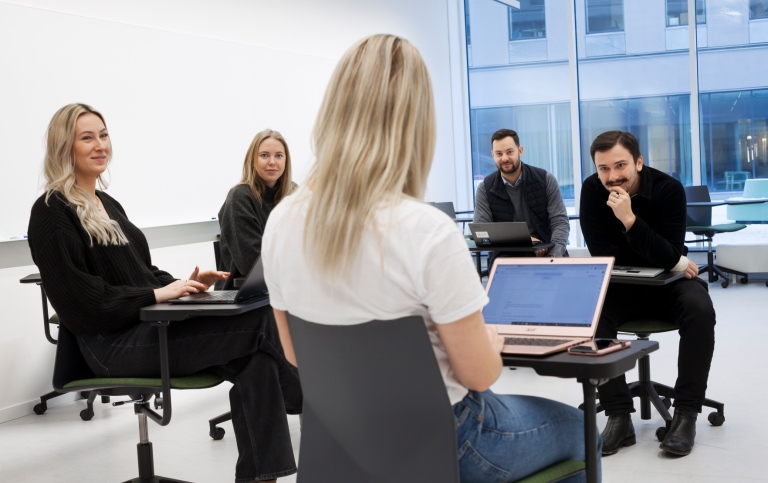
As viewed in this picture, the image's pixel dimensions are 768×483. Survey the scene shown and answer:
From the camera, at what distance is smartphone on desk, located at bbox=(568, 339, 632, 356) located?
172 cm

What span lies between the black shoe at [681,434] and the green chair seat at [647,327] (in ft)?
1.03

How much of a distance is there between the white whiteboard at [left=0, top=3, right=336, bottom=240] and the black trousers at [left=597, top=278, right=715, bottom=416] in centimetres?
148

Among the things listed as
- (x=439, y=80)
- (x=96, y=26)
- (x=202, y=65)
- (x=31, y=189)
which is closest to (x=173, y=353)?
(x=31, y=189)

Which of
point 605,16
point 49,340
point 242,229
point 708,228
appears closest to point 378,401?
point 242,229

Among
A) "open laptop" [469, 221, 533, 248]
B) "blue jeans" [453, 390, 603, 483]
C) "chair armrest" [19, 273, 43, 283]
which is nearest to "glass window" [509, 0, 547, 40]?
"open laptop" [469, 221, 533, 248]

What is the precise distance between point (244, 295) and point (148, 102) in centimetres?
299

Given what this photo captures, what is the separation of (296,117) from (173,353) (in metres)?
4.22

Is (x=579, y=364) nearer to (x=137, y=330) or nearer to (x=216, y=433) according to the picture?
(x=137, y=330)

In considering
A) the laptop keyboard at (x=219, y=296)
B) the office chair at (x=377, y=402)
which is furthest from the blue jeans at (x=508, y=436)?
the laptop keyboard at (x=219, y=296)

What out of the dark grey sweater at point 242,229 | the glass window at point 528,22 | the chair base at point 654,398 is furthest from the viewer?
the glass window at point 528,22

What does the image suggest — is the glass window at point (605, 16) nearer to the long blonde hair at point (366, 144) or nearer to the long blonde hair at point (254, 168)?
the long blonde hair at point (254, 168)

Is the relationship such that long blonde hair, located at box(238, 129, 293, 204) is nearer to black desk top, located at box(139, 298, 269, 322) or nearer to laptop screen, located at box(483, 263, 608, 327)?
black desk top, located at box(139, 298, 269, 322)

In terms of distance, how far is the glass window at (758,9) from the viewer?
327 inches

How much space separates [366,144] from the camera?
139cm
